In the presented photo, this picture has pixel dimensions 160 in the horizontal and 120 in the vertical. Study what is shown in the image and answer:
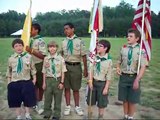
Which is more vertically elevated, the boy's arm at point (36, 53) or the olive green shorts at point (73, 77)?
the boy's arm at point (36, 53)

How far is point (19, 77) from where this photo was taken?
200 inches

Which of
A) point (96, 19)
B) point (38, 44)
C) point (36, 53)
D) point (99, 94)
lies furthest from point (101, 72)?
point (38, 44)

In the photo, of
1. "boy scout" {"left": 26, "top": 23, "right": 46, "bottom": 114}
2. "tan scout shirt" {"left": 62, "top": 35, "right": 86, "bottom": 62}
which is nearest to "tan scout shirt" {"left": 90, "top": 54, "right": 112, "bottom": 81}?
"tan scout shirt" {"left": 62, "top": 35, "right": 86, "bottom": 62}

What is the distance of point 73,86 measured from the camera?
5707 mm

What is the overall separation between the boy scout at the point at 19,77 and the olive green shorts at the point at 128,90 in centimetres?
150

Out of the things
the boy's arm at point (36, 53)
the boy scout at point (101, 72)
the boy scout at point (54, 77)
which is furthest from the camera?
the boy's arm at point (36, 53)

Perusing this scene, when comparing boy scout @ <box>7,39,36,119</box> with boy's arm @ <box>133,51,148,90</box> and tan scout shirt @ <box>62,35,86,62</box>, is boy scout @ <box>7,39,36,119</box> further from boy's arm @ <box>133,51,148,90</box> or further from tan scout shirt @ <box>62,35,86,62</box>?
boy's arm @ <box>133,51,148,90</box>

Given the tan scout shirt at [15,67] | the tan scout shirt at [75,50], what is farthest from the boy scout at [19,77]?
the tan scout shirt at [75,50]

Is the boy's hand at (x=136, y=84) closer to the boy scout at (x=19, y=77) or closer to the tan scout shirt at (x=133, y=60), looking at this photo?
the tan scout shirt at (x=133, y=60)

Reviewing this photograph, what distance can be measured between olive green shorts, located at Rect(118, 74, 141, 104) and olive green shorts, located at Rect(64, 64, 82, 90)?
2.92 ft

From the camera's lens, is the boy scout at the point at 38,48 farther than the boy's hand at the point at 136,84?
Yes

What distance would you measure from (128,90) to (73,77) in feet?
3.52

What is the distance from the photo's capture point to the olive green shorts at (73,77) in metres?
5.66

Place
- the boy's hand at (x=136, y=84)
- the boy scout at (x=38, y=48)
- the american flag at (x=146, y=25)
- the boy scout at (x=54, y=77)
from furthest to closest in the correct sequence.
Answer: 1. the boy scout at (x=38, y=48)
2. the american flag at (x=146, y=25)
3. the boy scout at (x=54, y=77)
4. the boy's hand at (x=136, y=84)
